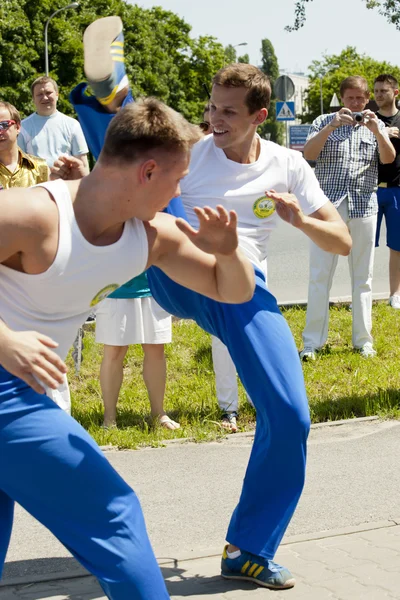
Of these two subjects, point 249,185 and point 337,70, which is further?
point 337,70

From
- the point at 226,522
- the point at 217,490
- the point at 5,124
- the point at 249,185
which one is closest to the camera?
the point at 249,185

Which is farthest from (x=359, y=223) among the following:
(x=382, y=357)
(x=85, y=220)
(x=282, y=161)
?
(x=85, y=220)

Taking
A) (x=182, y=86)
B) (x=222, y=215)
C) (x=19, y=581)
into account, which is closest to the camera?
(x=222, y=215)

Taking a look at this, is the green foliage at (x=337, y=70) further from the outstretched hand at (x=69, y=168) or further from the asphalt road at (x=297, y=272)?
the outstretched hand at (x=69, y=168)

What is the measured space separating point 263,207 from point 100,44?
4.10 ft

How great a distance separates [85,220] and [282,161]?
177 cm

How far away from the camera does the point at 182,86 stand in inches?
2446

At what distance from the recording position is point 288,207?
4215mm

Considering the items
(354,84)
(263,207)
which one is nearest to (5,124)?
(263,207)

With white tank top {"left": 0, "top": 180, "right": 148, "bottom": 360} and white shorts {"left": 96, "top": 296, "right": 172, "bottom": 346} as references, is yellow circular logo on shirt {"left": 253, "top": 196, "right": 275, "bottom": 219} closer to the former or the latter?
white tank top {"left": 0, "top": 180, "right": 148, "bottom": 360}

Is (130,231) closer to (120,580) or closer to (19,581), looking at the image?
(120,580)

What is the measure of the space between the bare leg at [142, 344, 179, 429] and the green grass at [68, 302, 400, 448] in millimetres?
107

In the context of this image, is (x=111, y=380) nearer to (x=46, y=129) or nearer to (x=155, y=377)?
(x=155, y=377)

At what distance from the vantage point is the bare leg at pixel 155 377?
6.61m
